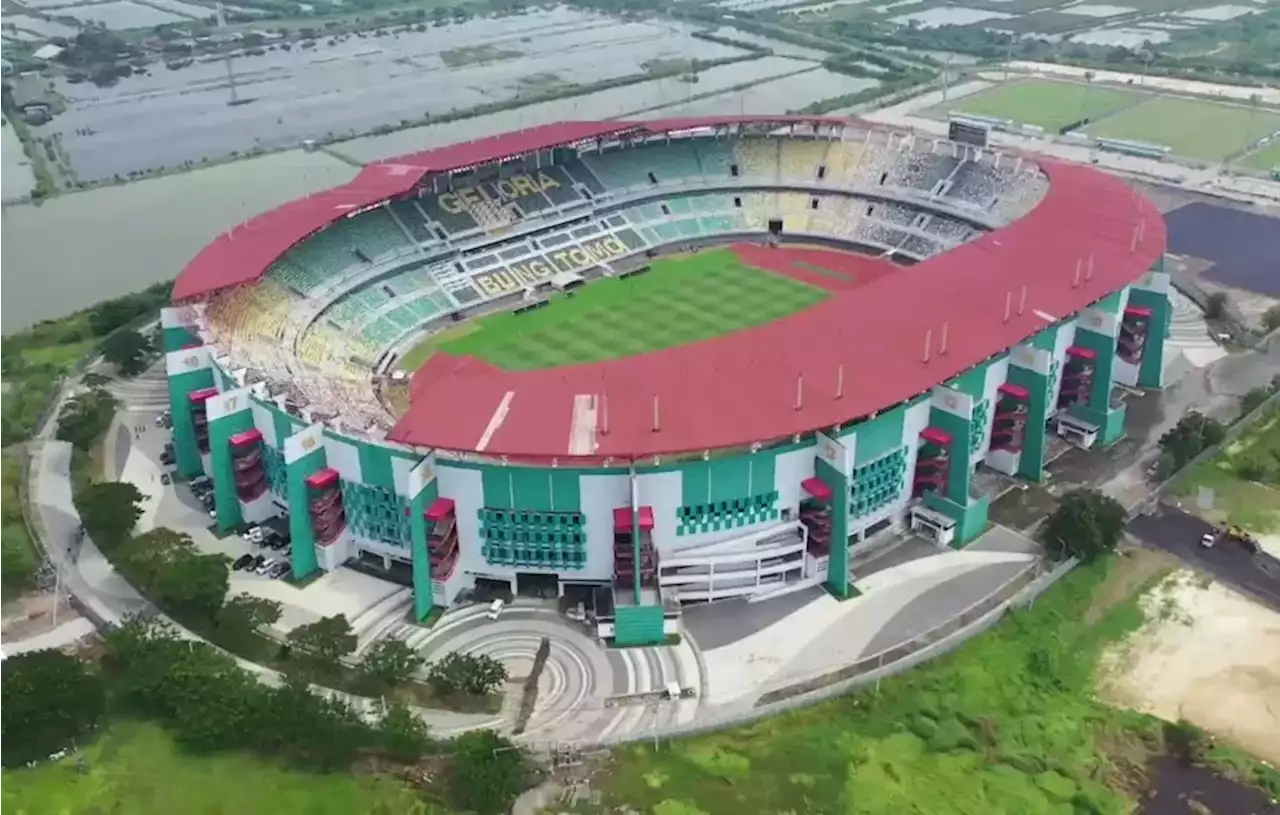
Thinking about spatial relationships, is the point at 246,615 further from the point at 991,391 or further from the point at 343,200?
the point at 991,391

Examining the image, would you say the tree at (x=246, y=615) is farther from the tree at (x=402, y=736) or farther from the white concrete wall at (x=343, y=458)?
the tree at (x=402, y=736)

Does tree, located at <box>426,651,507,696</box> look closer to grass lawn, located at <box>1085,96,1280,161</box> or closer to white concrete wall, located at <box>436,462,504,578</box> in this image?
white concrete wall, located at <box>436,462,504,578</box>

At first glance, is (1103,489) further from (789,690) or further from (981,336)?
(789,690)

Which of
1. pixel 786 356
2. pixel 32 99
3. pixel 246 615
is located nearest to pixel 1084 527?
pixel 786 356

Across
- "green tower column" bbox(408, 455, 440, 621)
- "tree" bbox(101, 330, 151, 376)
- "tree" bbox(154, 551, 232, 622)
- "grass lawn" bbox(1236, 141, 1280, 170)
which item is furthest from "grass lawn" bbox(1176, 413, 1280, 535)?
"tree" bbox(101, 330, 151, 376)

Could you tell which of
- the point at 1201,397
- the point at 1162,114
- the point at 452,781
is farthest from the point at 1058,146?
the point at 452,781

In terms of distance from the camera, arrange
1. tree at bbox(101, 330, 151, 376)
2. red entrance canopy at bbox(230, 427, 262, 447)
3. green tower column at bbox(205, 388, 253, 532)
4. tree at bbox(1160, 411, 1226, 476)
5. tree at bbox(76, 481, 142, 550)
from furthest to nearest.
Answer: tree at bbox(101, 330, 151, 376) → tree at bbox(1160, 411, 1226, 476) → tree at bbox(76, 481, 142, 550) → red entrance canopy at bbox(230, 427, 262, 447) → green tower column at bbox(205, 388, 253, 532)
